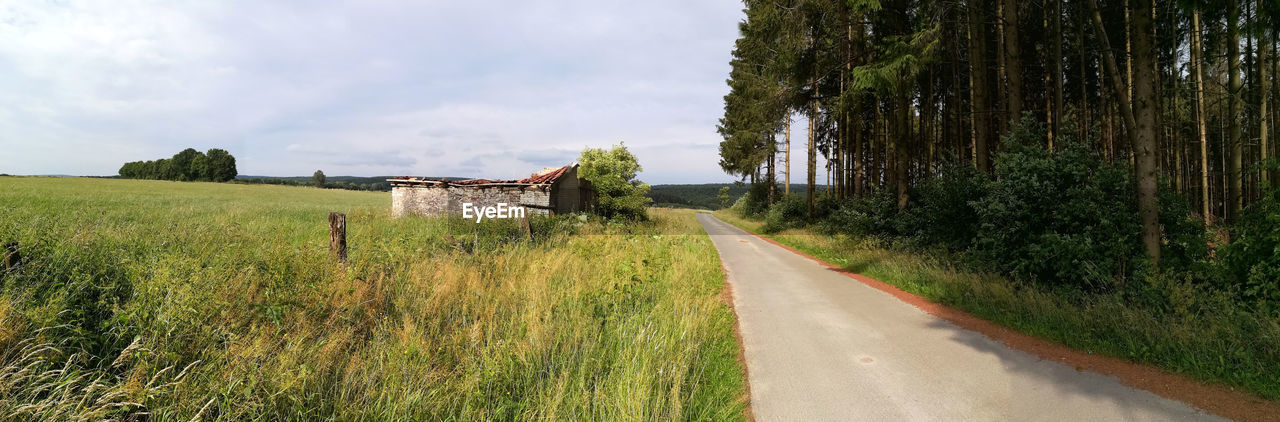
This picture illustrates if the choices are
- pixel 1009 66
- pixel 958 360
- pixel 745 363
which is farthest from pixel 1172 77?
pixel 745 363

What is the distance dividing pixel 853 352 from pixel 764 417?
200cm

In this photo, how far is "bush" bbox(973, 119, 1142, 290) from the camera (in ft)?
22.1

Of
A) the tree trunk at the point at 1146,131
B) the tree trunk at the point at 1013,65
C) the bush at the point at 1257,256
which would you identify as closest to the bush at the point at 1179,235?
the tree trunk at the point at 1146,131

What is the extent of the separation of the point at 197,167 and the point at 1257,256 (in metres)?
134

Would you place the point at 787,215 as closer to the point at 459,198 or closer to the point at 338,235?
the point at 459,198

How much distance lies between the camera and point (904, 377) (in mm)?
4262

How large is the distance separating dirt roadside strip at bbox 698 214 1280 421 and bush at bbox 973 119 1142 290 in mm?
1995

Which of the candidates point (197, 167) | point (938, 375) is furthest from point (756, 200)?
point (197, 167)

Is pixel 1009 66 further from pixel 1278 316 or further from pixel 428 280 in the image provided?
pixel 428 280

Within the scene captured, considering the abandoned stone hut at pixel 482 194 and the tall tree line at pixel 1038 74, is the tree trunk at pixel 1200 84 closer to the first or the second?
the tall tree line at pixel 1038 74

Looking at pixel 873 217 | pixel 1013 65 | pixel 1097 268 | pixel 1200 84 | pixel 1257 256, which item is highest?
pixel 1200 84

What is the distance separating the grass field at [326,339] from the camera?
3191mm

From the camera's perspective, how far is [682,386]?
400 cm

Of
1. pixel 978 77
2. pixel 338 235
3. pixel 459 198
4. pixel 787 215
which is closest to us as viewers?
pixel 338 235
